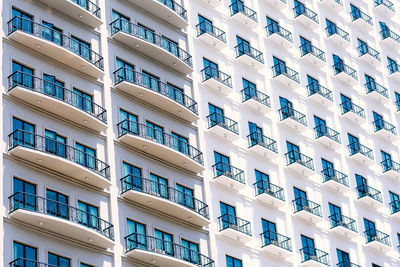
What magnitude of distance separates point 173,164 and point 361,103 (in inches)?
702

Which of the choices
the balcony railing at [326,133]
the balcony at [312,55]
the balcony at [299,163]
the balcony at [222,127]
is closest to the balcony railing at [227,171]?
the balcony at [222,127]

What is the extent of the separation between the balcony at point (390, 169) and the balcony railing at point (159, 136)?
14.8 m

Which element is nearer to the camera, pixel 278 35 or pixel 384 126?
pixel 278 35

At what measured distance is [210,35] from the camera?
4950 centimetres

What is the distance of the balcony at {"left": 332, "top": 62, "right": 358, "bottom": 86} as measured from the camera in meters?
56.6

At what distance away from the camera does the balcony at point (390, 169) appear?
55600mm

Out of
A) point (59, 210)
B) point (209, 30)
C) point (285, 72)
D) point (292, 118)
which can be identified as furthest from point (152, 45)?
point (59, 210)

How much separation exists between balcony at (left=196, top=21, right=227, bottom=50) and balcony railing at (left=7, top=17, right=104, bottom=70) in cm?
793

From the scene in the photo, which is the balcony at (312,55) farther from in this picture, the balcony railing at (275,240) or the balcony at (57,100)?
the balcony at (57,100)

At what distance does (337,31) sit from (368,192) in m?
11.0

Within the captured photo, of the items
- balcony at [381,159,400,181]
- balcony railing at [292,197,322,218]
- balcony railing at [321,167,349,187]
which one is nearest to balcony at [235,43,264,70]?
balcony railing at [321,167,349,187]

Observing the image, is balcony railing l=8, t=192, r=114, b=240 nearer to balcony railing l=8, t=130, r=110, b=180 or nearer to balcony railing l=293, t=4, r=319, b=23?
balcony railing l=8, t=130, r=110, b=180

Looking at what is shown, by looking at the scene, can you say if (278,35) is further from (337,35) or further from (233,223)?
(233,223)

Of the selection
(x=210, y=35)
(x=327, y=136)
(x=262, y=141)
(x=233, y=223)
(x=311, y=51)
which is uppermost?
(x=311, y=51)
